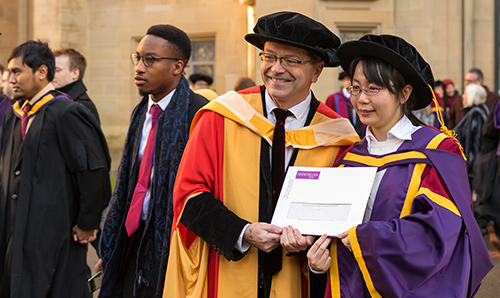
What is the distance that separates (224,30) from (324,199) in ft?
40.4

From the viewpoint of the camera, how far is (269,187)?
348 centimetres

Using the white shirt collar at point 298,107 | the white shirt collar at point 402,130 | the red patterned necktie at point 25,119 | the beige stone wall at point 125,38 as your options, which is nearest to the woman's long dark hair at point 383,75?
the white shirt collar at point 402,130

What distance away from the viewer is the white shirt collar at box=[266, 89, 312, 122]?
12.0 ft

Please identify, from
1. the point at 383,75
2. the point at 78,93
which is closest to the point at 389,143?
the point at 383,75

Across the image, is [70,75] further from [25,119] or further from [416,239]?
[416,239]

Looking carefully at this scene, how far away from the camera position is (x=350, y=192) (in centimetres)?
315

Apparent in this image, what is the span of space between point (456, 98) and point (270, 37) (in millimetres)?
9690

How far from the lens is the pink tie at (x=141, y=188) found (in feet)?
13.7

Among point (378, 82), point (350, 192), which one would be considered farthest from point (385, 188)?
point (378, 82)

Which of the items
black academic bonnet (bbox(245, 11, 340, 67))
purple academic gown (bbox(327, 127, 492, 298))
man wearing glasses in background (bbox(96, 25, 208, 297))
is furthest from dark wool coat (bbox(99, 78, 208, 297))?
purple academic gown (bbox(327, 127, 492, 298))

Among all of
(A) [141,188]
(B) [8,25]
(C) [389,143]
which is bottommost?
(A) [141,188]

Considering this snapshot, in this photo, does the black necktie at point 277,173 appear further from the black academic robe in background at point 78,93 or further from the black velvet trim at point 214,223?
the black academic robe in background at point 78,93

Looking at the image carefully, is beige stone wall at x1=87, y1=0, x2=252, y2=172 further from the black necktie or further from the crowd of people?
the black necktie

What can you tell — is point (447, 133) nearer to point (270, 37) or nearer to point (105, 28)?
point (270, 37)
